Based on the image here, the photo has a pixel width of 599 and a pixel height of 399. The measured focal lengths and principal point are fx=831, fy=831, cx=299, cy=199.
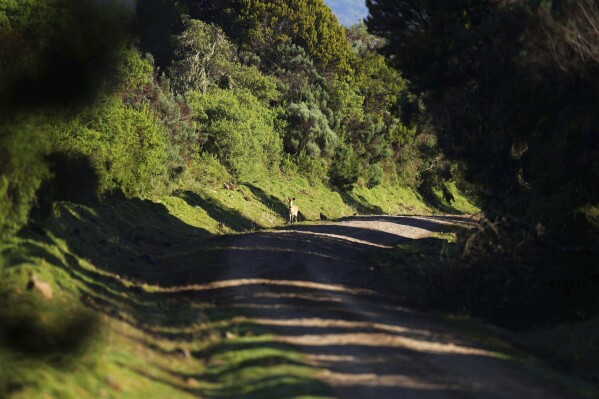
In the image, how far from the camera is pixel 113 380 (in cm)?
1011

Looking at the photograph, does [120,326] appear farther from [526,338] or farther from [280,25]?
[280,25]

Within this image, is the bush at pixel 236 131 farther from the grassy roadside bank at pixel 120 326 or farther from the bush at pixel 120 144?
the grassy roadside bank at pixel 120 326

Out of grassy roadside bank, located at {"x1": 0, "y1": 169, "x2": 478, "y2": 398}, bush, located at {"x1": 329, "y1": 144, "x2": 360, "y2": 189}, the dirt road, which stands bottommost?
grassy roadside bank, located at {"x1": 0, "y1": 169, "x2": 478, "y2": 398}

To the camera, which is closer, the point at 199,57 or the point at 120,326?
the point at 120,326

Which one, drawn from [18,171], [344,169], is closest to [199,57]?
[344,169]

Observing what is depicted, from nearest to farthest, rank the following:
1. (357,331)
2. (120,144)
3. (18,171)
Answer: (357,331) < (18,171) < (120,144)

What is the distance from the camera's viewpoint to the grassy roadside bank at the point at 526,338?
12.6 metres

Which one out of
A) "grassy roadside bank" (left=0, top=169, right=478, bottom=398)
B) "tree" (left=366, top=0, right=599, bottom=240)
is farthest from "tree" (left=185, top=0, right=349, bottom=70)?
"grassy roadside bank" (left=0, top=169, right=478, bottom=398)

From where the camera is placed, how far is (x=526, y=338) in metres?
15.5

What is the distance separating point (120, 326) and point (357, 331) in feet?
12.6

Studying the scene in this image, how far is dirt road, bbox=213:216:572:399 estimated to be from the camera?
10.7 metres

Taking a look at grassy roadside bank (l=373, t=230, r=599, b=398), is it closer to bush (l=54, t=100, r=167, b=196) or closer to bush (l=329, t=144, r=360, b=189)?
bush (l=54, t=100, r=167, b=196)

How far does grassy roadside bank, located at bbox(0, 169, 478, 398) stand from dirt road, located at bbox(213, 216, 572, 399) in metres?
0.53

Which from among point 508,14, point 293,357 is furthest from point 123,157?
point 293,357
